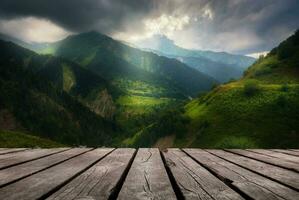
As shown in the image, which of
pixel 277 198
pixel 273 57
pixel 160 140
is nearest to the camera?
pixel 277 198

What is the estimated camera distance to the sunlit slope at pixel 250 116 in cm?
8050

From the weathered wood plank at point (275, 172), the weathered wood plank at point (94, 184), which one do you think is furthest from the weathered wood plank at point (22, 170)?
the weathered wood plank at point (275, 172)

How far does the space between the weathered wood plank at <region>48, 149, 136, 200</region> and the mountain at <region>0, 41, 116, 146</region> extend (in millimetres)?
118569

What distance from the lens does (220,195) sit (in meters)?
2.44

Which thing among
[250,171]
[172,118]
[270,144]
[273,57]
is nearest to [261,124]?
[270,144]

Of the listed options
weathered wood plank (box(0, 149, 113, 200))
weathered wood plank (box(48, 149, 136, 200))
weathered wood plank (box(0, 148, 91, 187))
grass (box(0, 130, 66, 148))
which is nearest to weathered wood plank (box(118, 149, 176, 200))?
weathered wood plank (box(48, 149, 136, 200))

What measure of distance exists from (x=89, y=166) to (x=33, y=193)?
135 centimetres

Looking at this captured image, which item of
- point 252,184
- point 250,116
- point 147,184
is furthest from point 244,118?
point 147,184

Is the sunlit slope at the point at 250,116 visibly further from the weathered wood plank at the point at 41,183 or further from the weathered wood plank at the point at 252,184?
the weathered wood plank at the point at 41,183

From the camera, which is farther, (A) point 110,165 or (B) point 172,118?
(B) point 172,118

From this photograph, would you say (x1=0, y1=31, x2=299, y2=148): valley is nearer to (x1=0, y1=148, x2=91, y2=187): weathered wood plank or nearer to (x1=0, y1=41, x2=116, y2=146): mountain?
(x1=0, y1=41, x2=116, y2=146): mountain

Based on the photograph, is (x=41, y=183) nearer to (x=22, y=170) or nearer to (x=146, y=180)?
(x=22, y=170)

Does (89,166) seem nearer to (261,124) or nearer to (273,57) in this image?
(261,124)

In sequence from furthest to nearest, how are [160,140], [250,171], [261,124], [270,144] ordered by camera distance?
[160,140], [261,124], [270,144], [250,171]
